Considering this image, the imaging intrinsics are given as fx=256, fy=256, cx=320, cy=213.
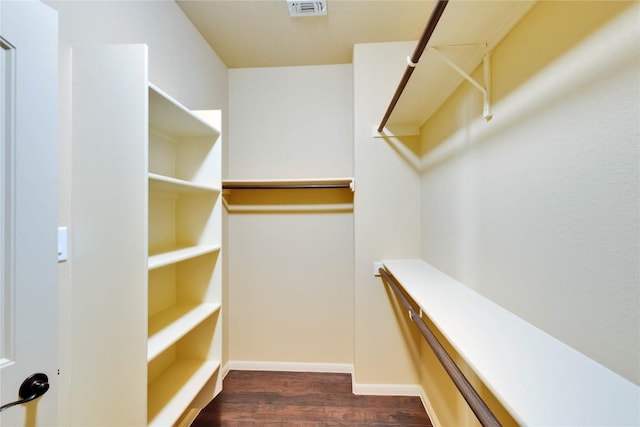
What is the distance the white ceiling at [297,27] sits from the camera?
1.59 meters

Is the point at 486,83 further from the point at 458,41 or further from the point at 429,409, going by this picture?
the point at 429,409

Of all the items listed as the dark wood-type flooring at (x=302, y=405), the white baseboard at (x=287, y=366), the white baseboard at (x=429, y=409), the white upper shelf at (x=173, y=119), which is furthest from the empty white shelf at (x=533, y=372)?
the white baseboard at (x=287, y=366)

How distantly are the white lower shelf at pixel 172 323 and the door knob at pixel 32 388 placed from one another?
0.93 ft

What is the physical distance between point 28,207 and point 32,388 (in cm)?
50

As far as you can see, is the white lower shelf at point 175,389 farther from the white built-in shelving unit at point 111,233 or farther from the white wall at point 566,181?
the white wall at point 566,181

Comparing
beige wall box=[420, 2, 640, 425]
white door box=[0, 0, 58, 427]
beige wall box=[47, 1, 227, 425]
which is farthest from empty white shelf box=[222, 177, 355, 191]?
white door box=[0, 0, 58, 427]

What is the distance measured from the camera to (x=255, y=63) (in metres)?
2.21

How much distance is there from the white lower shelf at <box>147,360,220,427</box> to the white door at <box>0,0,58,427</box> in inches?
17.5

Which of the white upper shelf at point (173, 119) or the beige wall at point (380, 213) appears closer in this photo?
the white upper shelf at point (173, 119)

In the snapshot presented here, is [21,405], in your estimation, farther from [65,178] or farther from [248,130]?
[248,130]

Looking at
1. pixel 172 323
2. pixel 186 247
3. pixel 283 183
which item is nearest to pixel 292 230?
pixel 283 183

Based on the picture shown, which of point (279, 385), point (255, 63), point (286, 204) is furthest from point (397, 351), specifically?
point (255, 63)

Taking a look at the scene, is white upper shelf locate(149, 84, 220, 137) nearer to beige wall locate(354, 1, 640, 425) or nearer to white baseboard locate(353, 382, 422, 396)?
beige wall locate(354, 1, 640, 425)

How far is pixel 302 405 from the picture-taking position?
5.94 ft
